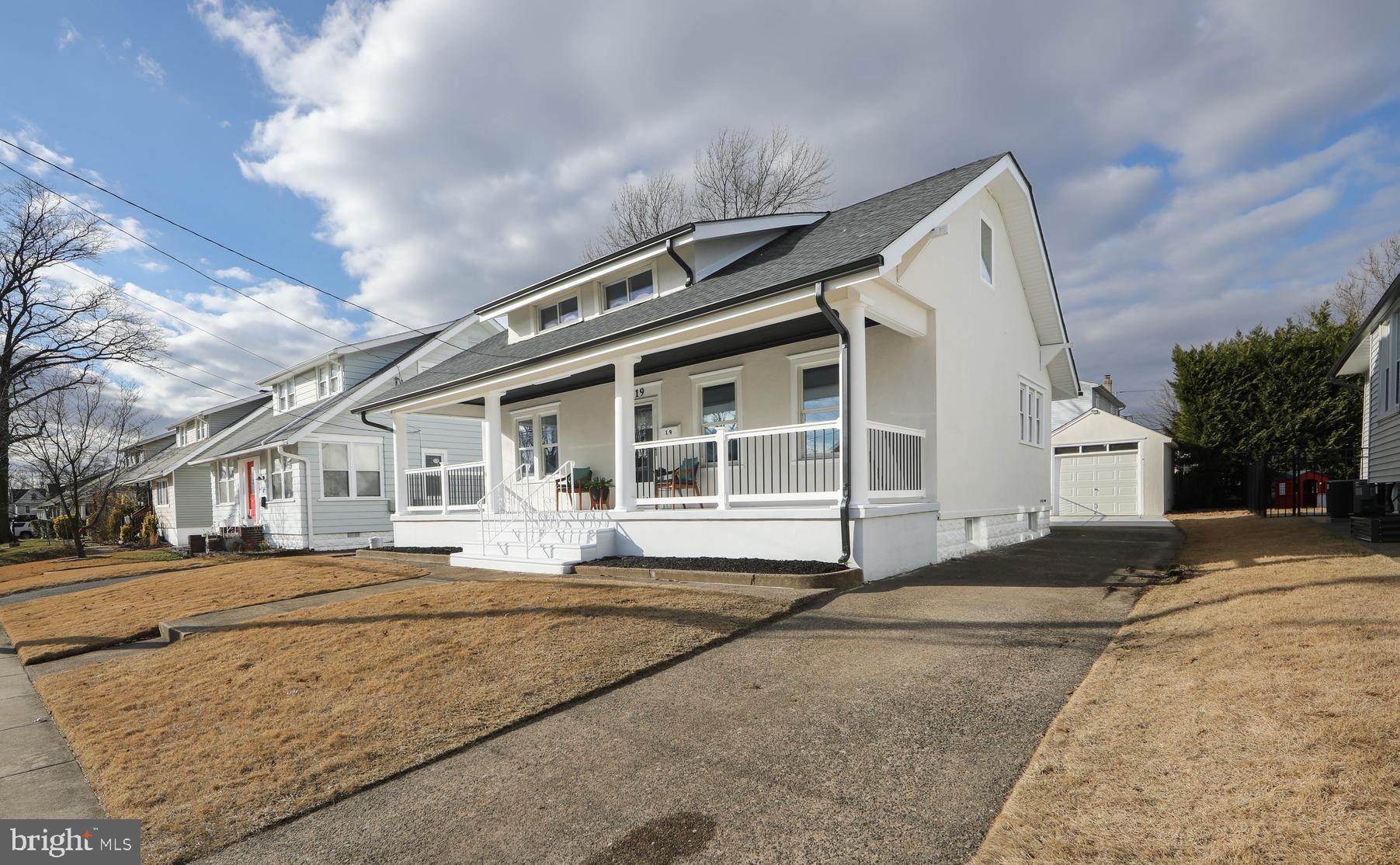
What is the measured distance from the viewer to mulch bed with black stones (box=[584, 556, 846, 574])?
314 inches

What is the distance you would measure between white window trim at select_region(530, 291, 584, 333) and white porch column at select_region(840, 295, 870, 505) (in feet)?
25.3

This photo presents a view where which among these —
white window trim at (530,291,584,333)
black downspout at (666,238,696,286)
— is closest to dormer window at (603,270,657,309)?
white window trim at (530,291,584,333)

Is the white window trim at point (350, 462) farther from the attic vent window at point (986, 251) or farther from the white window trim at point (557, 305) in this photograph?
the attic vent window at point (986, 251)

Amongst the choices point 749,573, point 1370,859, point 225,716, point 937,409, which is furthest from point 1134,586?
point 225,716

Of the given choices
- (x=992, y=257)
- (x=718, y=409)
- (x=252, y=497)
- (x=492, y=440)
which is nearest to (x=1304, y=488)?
(x=992, y=257)

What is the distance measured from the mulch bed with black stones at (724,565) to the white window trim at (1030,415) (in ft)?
25.4

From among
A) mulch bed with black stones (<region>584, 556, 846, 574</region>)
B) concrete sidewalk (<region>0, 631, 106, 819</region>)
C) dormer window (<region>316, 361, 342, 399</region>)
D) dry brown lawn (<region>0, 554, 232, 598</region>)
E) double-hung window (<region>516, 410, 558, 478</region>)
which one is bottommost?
dry brown lawn (<region>0, 554, 232, 598</region>)

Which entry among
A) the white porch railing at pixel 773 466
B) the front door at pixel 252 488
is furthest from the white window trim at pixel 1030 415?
the front door at pixel 252 488

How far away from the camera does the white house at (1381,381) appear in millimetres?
12391

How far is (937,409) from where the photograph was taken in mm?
10016

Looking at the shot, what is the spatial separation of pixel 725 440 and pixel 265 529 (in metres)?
19.3

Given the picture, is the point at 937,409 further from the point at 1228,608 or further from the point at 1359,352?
the point at 1359,352

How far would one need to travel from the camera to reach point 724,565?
862 cm

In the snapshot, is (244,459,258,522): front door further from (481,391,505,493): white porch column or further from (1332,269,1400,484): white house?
(1332,269,1400,484): white house
